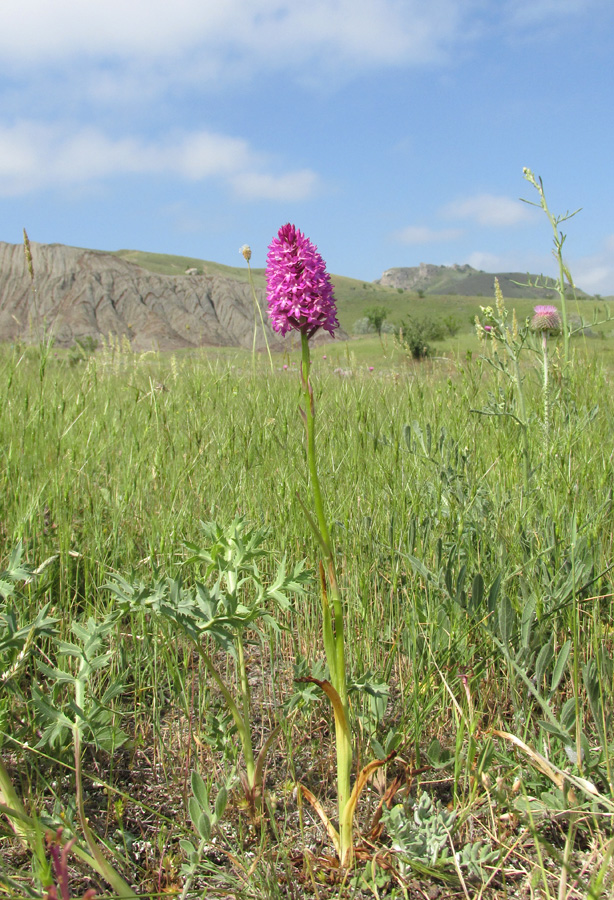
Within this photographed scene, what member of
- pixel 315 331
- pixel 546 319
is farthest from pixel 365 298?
pixel 315 331

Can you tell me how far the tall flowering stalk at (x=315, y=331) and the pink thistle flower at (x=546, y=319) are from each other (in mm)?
2773

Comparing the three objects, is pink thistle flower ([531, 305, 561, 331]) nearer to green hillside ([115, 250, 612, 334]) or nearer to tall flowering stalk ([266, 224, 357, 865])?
tall flowering stalk ([266, 224, 357, 865])

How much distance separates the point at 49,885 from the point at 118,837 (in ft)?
1.74

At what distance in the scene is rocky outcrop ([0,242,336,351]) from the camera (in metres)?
39.0

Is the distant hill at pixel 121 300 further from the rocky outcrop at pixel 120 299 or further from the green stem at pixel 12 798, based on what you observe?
the green stem at pixel 12 798

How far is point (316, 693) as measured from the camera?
1.27m

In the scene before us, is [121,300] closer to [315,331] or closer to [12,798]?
[315,331]

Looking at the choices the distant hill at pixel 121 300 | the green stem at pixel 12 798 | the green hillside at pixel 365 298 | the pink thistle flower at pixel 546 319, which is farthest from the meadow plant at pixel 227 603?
the green hillside at pixel 365 298

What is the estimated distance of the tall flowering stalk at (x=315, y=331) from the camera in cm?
104

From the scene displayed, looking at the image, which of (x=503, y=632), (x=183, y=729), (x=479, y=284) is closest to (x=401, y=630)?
(x=503, y=632)

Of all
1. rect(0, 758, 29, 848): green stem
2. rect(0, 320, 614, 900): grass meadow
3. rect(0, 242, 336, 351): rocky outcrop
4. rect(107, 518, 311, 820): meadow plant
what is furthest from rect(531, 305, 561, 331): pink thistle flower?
rect(0, 242, 336, 351): rocky outcrop

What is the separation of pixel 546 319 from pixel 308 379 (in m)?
3.03

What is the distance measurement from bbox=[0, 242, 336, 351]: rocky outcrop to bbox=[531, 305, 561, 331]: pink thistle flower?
34.8 m

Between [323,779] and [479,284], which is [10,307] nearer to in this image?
[323,779]
